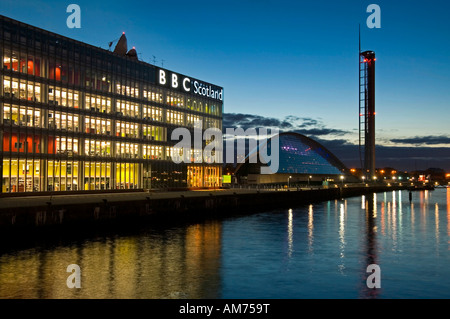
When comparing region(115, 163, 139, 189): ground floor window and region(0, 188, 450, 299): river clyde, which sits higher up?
region(115, 163, 139, 189): ground floor window

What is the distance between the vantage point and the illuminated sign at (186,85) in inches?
3939

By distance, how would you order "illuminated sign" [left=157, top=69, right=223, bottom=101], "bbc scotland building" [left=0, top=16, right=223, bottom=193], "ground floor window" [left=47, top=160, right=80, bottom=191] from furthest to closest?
"illuminated sign" [left=157, top=69, right=223, bottom=101]
"ground floor window" [left=47, top=160, right=80, bottom=191]
"bbc scotland building" [left=0, top=16, right=223, bottom=193]

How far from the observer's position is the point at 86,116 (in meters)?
81.6

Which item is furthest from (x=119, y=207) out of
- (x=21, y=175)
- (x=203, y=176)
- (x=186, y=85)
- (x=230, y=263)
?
(x=186, y=85)

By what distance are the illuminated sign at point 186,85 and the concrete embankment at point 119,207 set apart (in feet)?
117

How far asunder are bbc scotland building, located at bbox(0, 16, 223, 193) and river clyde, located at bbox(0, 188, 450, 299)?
107ft

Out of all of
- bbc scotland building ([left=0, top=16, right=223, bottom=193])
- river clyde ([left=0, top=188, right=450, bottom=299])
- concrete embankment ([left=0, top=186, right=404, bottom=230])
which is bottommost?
river clyde ([left=0, top=188, right=450, bottom=299])

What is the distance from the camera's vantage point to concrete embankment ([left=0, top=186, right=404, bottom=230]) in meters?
39.4

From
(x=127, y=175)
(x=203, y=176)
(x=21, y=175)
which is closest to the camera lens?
(x=21, y=175)

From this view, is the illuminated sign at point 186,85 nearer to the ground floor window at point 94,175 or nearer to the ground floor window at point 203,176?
the ground floor window at point 94,175

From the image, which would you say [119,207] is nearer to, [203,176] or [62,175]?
[62,175]

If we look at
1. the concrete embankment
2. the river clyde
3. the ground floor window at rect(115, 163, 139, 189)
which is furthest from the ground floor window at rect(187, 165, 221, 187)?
the river clyde

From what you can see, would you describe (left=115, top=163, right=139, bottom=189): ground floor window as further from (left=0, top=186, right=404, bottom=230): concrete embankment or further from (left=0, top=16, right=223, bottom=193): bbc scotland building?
(left=0, top=186, right=404, bottom=230): concrete embankment

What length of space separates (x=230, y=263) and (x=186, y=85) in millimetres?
81423
